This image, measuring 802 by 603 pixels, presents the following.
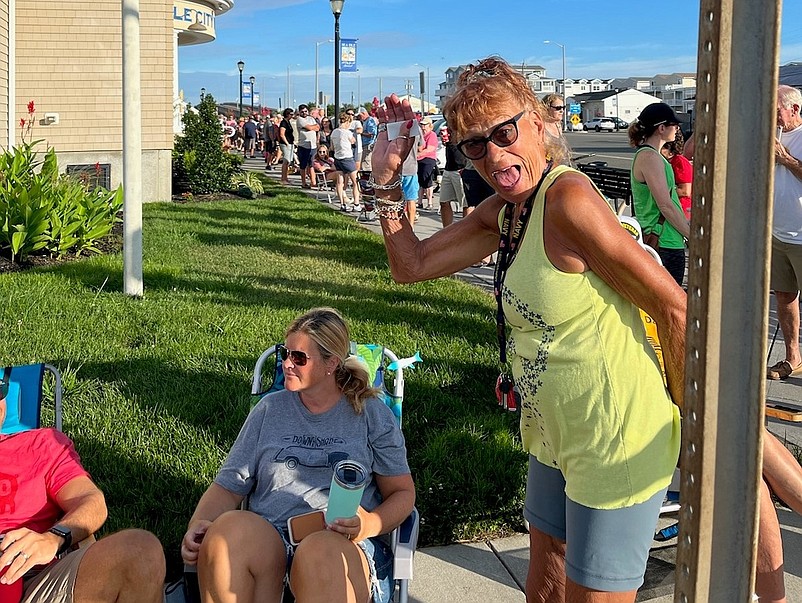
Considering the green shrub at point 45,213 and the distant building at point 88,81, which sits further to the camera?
the distant building at point 88,81

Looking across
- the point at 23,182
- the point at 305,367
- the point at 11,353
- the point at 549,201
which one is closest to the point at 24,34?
the point at 23,182

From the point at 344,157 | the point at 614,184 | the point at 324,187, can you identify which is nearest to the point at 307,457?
the point at 614,184

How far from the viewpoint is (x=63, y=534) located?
2.82 m

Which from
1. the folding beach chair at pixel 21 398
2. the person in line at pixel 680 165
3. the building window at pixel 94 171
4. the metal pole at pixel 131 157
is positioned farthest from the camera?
the building window at pixel 94 171

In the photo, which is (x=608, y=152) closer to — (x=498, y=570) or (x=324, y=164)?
(x=324, y=164)

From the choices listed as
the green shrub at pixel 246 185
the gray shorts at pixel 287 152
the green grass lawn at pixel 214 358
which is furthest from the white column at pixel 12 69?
the gray shorts at pixel 287 152

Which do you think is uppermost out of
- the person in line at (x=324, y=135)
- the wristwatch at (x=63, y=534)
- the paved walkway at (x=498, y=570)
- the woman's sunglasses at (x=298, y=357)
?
the person in line at (x=324, y=135)

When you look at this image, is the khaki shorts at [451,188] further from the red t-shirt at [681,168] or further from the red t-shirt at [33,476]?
the red t-shirt at [33,476]

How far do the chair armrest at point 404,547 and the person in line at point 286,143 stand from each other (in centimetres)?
1991

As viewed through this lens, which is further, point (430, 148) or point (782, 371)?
point (430, 148)

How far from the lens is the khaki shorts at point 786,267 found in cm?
571

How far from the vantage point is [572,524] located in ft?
7.21

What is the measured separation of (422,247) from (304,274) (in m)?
6.75

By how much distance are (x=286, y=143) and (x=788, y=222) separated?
18455 mm
